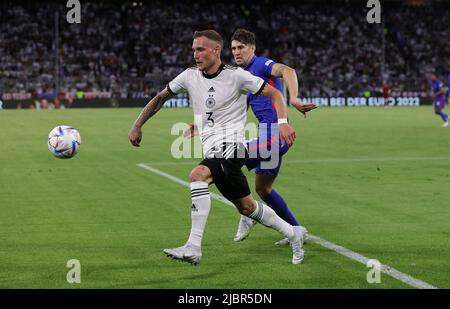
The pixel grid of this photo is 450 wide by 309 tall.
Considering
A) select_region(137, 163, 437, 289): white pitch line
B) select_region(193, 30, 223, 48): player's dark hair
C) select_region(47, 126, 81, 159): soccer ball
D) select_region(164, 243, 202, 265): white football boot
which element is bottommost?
select_region(137, 163, 437, 289): white pitch line

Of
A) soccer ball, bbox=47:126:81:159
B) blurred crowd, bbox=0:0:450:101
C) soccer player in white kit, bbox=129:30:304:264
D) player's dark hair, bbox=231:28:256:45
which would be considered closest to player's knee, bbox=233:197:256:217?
soccer player in white kit, bbox=129:30:304:264

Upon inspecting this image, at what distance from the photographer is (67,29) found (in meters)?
59.8

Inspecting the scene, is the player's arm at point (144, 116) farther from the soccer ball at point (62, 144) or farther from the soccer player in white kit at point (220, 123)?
the soccer ball at point (62, 144)

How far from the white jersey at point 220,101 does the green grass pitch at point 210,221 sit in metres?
1.26

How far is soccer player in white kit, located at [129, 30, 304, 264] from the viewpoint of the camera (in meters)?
6.97

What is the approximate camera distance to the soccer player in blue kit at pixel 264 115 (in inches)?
320

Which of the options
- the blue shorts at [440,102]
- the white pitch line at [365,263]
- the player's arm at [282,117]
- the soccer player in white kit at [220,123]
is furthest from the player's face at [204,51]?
the blue shorts at [440,102]

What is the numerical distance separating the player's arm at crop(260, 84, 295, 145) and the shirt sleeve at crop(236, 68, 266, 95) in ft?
0.18

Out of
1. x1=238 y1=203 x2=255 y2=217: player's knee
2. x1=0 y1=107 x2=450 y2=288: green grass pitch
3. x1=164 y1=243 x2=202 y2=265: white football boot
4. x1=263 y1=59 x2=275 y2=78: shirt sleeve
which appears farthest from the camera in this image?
x1=263 y1=59 x2=275 y2=78: shirt sleeve

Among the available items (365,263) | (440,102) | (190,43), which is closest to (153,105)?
(365,263)

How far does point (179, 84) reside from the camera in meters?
7.34

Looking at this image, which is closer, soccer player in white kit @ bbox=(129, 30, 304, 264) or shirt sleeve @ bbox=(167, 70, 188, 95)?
soccer player in white kit @ bbox=(129, 30, 304, 264)

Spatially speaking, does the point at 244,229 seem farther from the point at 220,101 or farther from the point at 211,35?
the point at 211,35

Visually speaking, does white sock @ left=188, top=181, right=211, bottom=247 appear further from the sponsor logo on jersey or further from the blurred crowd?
the blurred crowd
